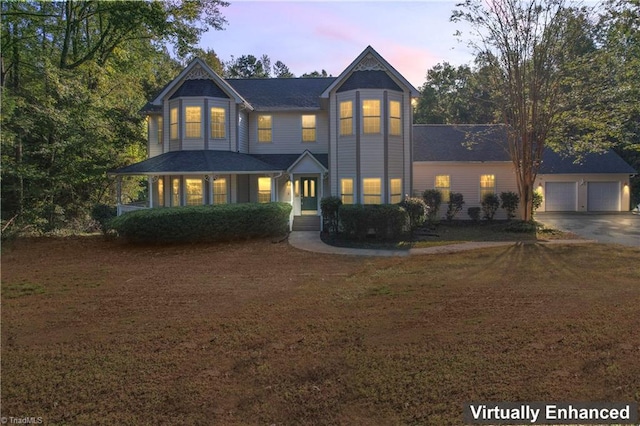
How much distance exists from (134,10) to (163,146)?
6170 mm

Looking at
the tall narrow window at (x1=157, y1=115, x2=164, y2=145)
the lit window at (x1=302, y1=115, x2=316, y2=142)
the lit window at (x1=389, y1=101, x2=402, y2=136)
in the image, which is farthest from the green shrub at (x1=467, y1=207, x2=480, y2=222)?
the tall narrow window at (x1=157, y1=115, x2=164, y2=145)

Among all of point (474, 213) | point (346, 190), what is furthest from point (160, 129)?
point (474, 213)

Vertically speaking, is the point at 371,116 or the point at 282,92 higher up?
the point at 282,92

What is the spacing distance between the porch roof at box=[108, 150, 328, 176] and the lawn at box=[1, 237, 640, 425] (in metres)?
6.94

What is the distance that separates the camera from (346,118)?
1691 cm

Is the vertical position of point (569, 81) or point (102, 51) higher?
point (102, 51)

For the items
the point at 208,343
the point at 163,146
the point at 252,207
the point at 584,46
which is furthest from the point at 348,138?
the point at 208,343

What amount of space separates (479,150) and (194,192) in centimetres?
1542

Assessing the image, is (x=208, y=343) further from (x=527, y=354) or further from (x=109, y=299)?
(x=527, y=354)

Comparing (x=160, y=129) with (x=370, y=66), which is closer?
(x=370, y=66)

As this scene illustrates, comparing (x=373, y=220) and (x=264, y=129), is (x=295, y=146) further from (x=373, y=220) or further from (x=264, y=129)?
(x=373, y=220)

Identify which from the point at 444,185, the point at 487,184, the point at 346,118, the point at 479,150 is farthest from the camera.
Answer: the point at 479,150

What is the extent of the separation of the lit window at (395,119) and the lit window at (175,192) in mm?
9881

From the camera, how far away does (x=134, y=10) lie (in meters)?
17.2
